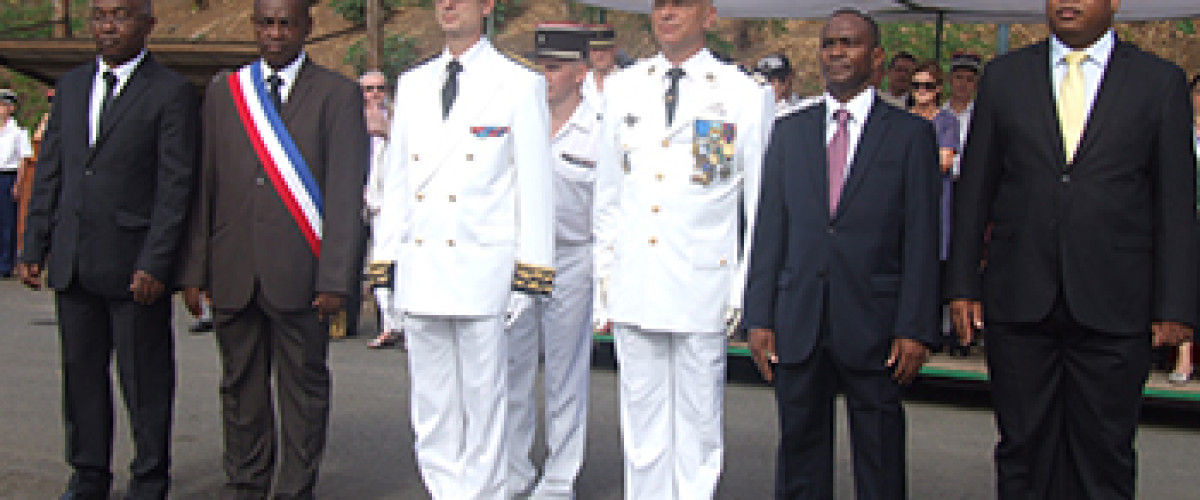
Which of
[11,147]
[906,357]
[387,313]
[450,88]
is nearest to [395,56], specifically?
[11,147]

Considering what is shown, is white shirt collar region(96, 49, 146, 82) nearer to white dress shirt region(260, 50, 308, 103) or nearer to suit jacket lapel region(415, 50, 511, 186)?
white dress shirt region(260, 50, 308, 103)

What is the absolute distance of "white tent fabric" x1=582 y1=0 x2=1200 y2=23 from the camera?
892 cm

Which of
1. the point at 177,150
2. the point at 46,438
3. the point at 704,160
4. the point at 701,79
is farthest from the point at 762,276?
the point at 46,438

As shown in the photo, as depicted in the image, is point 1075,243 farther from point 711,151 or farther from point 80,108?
point 80,108

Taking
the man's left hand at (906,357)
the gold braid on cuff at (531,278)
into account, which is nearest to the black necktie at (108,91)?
the gold braid on cuff at (531,278)

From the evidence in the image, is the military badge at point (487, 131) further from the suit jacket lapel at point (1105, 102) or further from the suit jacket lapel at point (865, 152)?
the suit jacket lapel at point (1105, 102)

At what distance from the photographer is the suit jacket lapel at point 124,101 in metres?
5.24

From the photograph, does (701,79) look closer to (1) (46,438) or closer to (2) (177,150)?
(2) (177,150)

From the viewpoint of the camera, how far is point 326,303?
5.10 m

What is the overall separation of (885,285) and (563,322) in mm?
1961

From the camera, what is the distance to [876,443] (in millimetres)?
4453

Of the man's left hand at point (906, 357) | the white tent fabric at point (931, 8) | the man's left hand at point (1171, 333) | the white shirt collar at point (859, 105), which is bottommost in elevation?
the man's left hand at point (906, 357)

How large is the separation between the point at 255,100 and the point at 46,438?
283 centimetres

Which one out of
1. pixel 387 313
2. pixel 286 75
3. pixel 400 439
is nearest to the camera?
pixel 286 75
